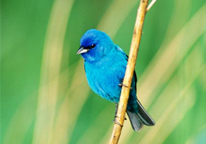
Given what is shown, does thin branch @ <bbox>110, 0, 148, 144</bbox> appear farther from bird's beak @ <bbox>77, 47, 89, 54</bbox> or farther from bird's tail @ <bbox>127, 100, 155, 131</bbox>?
bird's tail @ <bbox>127, 100, 155, 131</bbox>

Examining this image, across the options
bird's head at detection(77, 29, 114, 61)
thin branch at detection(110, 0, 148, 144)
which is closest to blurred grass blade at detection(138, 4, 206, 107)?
bird's head at detection(77, 29, 114, 61)

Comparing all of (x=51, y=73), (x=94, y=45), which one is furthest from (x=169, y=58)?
(x=51, y=73)

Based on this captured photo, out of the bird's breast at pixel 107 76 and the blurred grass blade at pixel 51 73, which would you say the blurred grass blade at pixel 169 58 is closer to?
the bird's breast at pixel 107 76

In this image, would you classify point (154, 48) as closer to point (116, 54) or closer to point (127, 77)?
point (116, 54)

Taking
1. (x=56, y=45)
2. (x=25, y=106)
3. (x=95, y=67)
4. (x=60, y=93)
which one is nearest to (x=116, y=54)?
(x=95, y=67)

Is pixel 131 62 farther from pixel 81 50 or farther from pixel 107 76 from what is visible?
pixel 107 76
